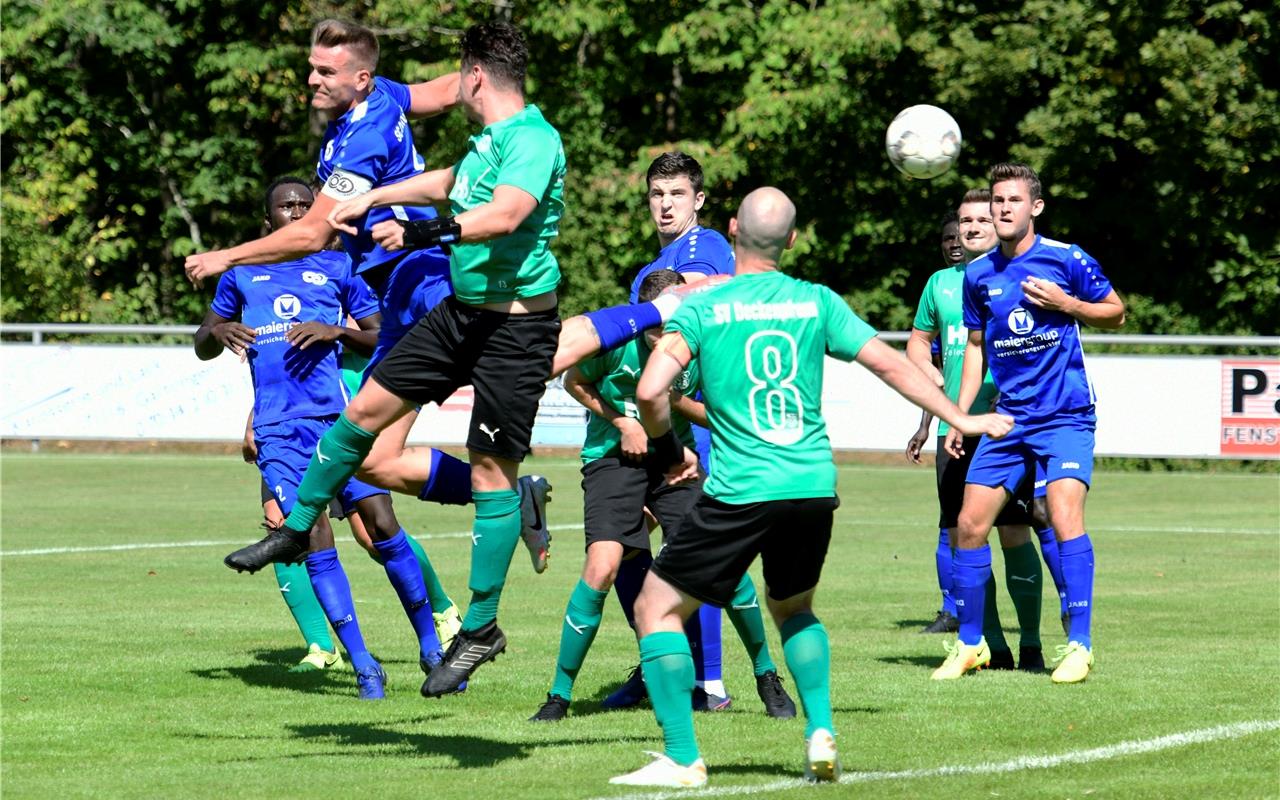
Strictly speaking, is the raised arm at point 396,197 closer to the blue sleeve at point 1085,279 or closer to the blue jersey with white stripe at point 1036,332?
the blue jersey with white stripe at point 1036,332

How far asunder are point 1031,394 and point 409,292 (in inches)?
130

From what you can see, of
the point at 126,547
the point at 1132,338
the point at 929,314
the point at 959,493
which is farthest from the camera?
the point at 1132,338

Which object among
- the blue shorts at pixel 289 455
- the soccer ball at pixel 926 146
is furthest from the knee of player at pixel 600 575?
the soccer ball at pixel 926 146

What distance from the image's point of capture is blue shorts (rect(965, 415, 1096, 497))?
361 inches

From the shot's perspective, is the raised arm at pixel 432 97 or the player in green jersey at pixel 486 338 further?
the raised arm at pixel 432 97

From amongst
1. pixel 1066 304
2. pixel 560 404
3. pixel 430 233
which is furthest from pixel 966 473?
pixel 560 404

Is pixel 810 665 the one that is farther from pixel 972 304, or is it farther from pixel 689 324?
pixel 972 304

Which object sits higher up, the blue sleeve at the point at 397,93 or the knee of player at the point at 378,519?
the blue sleeve at the point at 397,93

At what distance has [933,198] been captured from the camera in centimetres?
3206

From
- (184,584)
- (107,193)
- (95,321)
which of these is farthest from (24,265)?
(184,584)

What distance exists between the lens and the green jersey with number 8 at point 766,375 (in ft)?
20.4

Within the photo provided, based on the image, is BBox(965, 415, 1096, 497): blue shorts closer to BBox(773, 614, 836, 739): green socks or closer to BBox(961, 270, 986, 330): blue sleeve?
BBox(961, 270, 986, 330): blue sleeve

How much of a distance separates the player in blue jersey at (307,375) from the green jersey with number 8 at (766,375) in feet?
10.6

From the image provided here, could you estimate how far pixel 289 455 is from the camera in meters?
9.17
